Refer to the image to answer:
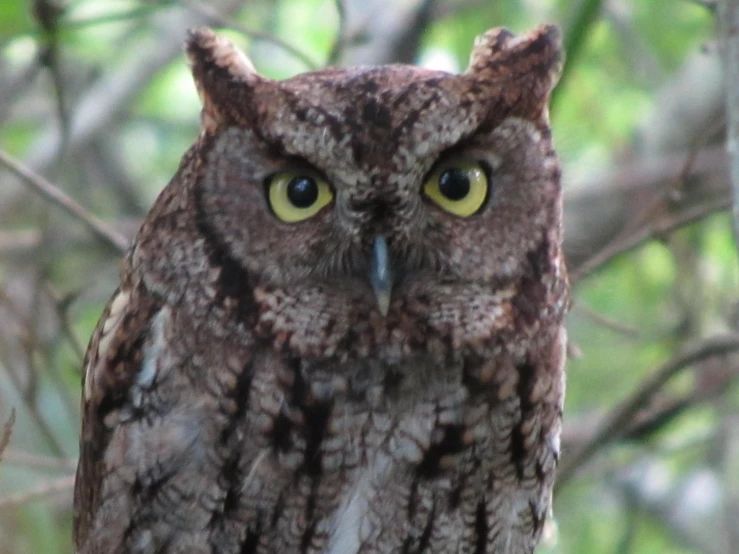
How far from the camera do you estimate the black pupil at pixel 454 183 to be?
205cm

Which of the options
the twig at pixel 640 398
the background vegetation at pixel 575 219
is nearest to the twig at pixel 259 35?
the background vegetation at pixel 575 219

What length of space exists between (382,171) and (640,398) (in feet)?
3.16

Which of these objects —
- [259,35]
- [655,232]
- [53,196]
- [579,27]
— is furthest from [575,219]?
[53,196]

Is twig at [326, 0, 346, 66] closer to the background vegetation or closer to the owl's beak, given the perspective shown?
the background vegetation

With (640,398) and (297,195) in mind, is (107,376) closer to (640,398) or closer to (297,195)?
(297,195)

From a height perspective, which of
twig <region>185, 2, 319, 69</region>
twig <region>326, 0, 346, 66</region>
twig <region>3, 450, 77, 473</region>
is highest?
twig <region>326, 0, 346, 66</region>

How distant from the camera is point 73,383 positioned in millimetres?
4203

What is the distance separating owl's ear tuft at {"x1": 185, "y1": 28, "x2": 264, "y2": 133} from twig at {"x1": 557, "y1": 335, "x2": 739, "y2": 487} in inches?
40.9

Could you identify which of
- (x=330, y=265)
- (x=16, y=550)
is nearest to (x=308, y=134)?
(x=330, y=265)

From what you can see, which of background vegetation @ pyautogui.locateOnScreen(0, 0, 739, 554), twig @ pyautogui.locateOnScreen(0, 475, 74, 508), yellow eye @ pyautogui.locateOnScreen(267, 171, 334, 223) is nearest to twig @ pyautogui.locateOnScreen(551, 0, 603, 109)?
background vegetation @ pyautogui.locateOnScreen(0, 0, 739, 554)

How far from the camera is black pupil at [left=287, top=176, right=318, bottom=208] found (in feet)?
6.66

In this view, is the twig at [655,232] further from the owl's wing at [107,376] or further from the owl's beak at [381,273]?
the owl's wing at [107,376]

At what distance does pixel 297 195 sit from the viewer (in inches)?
80.4

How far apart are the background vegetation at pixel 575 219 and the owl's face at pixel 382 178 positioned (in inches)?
20.5
